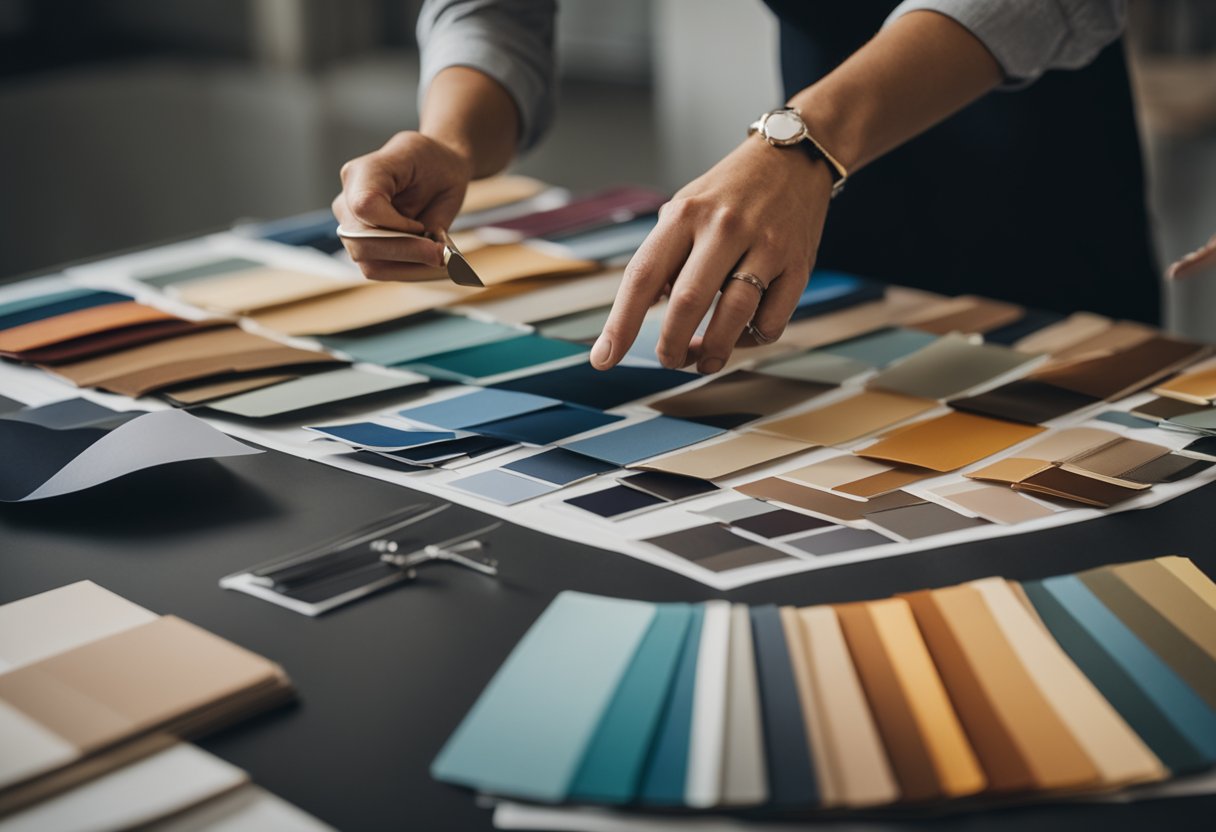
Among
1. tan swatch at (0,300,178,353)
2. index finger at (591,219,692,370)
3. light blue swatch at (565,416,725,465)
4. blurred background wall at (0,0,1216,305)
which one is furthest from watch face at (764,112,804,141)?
blurred background wall at (0,0,1216,305)

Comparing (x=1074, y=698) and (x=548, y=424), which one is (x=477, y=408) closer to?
(x=548, y=424)

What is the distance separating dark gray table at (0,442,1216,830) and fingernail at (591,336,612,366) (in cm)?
15

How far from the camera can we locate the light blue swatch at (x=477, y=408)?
0.93 meters

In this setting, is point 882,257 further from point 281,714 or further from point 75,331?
point 281,714

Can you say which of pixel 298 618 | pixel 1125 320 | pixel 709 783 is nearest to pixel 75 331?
pixel 298 618

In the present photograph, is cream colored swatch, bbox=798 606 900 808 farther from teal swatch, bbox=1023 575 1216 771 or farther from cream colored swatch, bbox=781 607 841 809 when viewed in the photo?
teal swatch, bbox=1023 575 1216 771

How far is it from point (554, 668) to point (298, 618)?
0.16 metres

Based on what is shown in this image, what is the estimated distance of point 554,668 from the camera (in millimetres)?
619

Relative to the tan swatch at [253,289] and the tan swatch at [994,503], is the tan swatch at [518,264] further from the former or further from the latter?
the tan swatch at [994,503]

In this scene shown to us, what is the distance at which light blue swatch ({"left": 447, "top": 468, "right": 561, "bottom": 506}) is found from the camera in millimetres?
827

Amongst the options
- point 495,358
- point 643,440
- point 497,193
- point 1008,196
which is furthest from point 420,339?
point 1008,196

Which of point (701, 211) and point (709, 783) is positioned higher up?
point (701, 211)

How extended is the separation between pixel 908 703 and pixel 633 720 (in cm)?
13

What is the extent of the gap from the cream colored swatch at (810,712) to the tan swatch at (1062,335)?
1.70 feet
